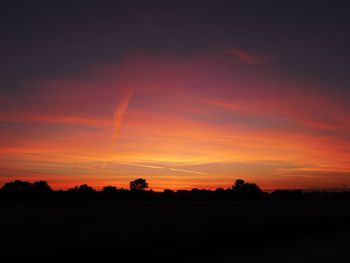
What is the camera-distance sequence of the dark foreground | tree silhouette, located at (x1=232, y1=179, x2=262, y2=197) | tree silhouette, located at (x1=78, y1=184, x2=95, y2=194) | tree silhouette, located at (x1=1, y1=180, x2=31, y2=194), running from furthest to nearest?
tree silhouette, located at (x1=232, y1=179, x2=262, y2=197) → tree silhouette, located at (x1=78, y1=184, x2=95, y2=194) → tree silhouette, located at (x1=1, y1=180, x2=31, y2=194) → the dark foreground

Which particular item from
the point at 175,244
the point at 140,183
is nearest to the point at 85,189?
the point at 140,183

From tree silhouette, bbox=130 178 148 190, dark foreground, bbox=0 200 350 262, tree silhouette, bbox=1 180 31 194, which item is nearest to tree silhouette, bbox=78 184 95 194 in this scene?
tree silhouette, bbox=1 180 31 194

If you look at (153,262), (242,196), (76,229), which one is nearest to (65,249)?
(153,262)

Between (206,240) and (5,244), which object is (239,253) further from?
(5,244)

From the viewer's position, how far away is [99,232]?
23.0 m

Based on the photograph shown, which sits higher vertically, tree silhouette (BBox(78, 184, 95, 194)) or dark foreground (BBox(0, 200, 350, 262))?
tree silhouette (BBox(78, 184, 95, 194))

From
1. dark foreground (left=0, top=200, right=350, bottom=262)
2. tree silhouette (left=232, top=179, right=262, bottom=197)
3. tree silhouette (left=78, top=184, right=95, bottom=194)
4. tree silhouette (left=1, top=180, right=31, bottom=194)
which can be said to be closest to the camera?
dark foreground (left=0, top=200, right=350, bottom=262)

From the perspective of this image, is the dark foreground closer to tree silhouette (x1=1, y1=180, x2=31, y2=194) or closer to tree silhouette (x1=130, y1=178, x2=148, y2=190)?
tree silhouette (x1=1, y1=180, x2=31, y2=194)

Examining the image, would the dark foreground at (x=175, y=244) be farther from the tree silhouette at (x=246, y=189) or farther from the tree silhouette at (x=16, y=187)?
the tree silhouette at (x=246, y=189)

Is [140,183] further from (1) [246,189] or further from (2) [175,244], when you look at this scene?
(2) [175,244]

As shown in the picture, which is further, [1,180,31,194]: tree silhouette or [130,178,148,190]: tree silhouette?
[130,178,148,190]: tree silhouette

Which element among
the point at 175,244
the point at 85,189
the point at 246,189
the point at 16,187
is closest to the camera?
the point at 175,244

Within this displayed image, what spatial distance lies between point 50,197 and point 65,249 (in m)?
56.8

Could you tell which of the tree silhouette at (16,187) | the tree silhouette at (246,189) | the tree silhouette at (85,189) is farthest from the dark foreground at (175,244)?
the tree silhouette at (246,189)
